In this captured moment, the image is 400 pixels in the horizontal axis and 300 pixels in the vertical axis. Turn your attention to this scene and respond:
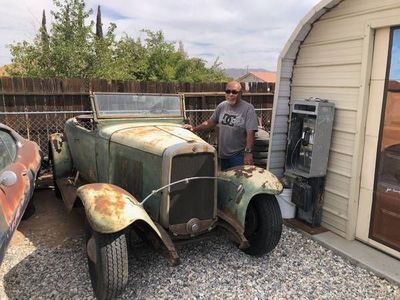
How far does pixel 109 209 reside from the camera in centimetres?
299

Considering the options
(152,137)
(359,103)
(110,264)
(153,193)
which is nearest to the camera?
(110,264)

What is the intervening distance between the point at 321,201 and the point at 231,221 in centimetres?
158

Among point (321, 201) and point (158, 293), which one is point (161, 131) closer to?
point (158, 293)

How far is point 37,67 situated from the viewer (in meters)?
10.9

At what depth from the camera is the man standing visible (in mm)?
4648

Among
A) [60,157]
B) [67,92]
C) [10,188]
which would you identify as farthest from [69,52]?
[10,188]

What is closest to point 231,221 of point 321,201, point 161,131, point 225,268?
point 225,268

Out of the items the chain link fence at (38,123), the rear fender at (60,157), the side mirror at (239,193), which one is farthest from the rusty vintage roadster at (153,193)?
the chain link fence at (38,123)

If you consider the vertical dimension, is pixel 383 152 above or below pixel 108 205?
above

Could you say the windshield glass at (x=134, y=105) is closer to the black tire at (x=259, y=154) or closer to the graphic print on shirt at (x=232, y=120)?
the graphic print on shirt at (x=232, y=120)

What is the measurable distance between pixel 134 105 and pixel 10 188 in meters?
1.85

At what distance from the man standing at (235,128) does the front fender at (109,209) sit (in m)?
1.79

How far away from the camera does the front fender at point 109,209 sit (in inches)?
114

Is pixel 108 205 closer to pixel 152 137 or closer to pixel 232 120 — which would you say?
pixel 152 137
